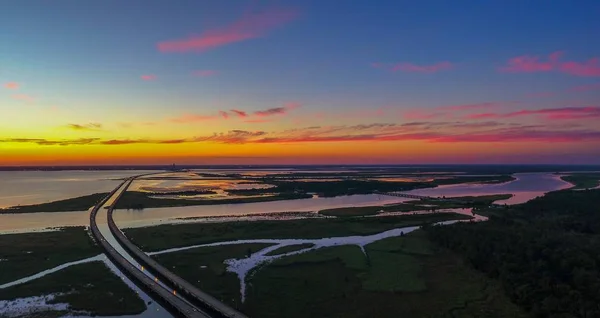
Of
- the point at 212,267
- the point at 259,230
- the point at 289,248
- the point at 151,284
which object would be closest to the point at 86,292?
the point at 151,284

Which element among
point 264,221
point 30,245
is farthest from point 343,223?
point 30,245

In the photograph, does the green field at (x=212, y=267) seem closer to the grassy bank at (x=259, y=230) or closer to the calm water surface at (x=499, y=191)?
the grassy bank at (x=259, y=230)

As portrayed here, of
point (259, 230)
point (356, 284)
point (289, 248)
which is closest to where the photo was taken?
point (356, 284)

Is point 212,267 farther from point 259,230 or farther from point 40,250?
point 40,250

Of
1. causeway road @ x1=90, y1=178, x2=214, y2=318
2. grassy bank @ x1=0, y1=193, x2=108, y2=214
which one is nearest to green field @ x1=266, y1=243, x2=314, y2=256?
causeway road @ x1=90, y1=178, x2=214, y2=318

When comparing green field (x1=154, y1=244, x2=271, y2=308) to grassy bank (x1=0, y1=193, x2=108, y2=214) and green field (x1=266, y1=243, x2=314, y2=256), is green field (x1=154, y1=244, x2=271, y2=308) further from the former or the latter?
grassy bank (x1=0, y1=193, x2=108, y2=214)

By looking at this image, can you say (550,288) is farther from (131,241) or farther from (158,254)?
(131,241)
